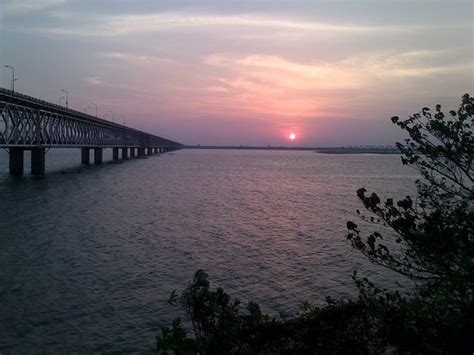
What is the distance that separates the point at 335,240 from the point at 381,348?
57.2 feet

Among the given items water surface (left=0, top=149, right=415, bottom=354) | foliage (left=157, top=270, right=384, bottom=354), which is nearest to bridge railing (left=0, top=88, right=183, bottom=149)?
water surface (left=0, top=149, right=415, bottom=354)

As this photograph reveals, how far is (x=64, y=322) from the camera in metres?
14.7

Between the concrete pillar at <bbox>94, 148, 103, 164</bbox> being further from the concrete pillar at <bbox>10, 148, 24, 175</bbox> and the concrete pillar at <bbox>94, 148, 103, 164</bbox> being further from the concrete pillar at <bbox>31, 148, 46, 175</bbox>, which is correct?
the concrete pillar at <bbox>10, 148, 24, 175</bbox>

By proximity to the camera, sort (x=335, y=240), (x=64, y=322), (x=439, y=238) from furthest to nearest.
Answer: (x=335, y=240), (x=64, y=322), (x=439, y=238)

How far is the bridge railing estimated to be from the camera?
60188 millimetres

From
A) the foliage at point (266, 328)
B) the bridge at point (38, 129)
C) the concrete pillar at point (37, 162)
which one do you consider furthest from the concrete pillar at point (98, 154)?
the foliage at point (266, 328)

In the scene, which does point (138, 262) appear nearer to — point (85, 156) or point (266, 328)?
point (266, 328)

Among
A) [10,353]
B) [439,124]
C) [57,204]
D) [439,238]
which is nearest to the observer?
[439,238]

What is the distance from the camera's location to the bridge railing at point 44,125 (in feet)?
197

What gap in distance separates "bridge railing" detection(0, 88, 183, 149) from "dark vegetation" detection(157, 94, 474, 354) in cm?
5686

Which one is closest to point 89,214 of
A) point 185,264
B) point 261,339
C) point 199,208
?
point 199,208

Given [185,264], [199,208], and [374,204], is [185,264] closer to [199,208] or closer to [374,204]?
[374,204]

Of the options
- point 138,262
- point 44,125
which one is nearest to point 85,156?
point 44,125

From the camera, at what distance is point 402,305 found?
935cm
